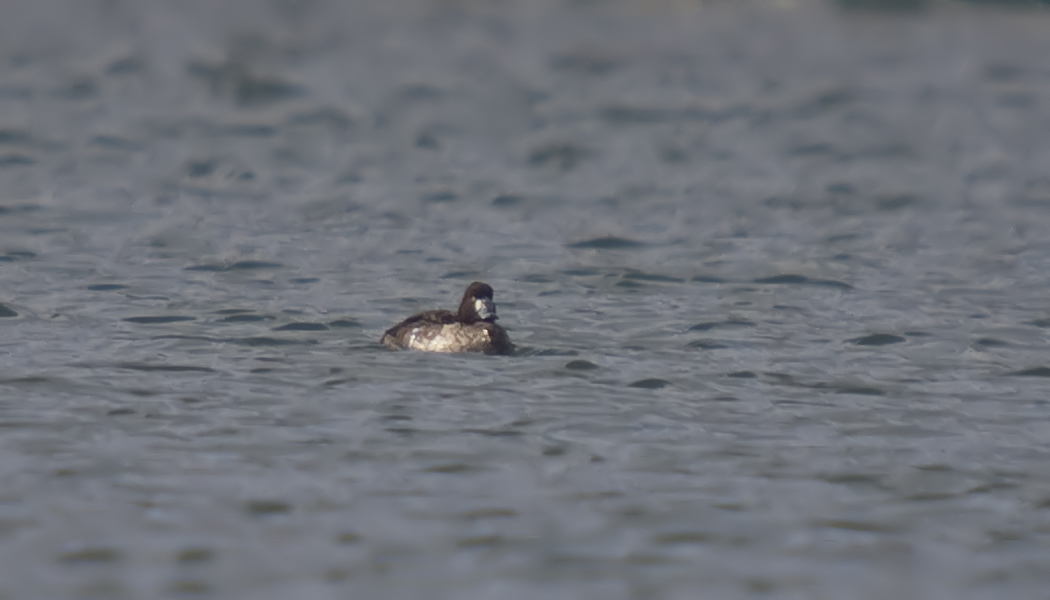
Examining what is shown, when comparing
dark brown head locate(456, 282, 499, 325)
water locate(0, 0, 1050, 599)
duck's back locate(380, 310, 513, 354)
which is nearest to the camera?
water locate(0, 0, 1050, 599)

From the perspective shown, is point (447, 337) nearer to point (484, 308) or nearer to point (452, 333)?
point (452, 333)

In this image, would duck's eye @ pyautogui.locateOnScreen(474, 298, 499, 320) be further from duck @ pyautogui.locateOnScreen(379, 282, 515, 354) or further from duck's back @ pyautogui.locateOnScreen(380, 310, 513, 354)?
duck's back @ pyautogui.locateOnScreen(380, 310, 513, 354)

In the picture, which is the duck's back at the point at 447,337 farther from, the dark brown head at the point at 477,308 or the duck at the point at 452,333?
the dark brown head at the point at 477,308

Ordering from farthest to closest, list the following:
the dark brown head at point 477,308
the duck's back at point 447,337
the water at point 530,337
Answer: the dark brown head at point 477,308
the duck's back at point 447,337
the water at point 530,337

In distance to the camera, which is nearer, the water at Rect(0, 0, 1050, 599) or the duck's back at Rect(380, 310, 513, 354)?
the water at Rect(0, 0, 1050, 599)

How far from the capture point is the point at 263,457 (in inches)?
399

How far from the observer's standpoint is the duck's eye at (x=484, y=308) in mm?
14440

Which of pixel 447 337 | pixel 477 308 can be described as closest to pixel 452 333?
pixel 447 337

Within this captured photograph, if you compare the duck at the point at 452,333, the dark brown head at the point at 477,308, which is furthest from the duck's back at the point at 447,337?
the dark brown head at the point at 477,308

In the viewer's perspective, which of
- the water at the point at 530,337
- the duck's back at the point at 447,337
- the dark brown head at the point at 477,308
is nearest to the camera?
the water at the point at 530,337

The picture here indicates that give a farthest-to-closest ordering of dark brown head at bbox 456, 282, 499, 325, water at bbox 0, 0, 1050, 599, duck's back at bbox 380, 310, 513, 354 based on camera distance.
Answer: dark brown head at bbox 456, 282, 499, 325, duck's back at bbox 380, 310, 513, 354, water at bbox 0, 0, 1050, 599

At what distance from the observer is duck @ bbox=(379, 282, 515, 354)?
14008mm

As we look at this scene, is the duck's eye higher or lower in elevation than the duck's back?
higher

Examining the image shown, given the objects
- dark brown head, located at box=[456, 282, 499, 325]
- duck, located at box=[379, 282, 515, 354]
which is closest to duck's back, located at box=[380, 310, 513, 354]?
duck, located at box=[379, 282, 515, 354]
